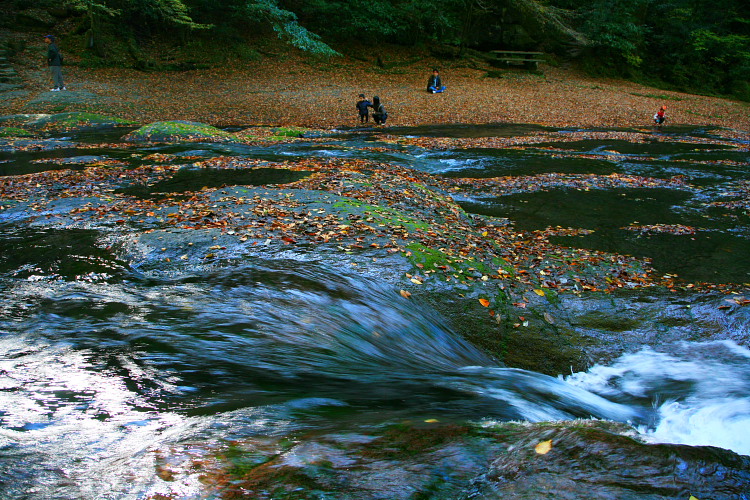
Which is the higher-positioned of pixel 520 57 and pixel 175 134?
pixel 520 57

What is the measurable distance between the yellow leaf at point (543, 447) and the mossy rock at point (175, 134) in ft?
45.8

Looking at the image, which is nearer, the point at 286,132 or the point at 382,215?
the point at 382,215

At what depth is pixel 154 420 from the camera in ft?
9.51

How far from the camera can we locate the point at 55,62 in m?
19.8

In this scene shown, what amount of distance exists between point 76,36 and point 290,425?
3047 cm

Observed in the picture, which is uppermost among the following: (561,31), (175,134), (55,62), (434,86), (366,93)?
(561,31)

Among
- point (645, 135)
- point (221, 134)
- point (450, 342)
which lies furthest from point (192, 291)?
point (645, 135)

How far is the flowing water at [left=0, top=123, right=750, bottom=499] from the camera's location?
2.69 meters

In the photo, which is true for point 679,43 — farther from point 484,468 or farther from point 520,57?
point 484,468

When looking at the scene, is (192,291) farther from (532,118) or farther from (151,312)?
(532,118)

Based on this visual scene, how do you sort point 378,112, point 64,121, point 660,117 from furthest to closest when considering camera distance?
point 660,117
point 378,112
point 64,121

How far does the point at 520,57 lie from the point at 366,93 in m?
14.3

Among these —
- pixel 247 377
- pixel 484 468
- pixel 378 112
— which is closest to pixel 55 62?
pixel 378 112

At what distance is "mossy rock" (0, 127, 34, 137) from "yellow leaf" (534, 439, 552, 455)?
1786cm
